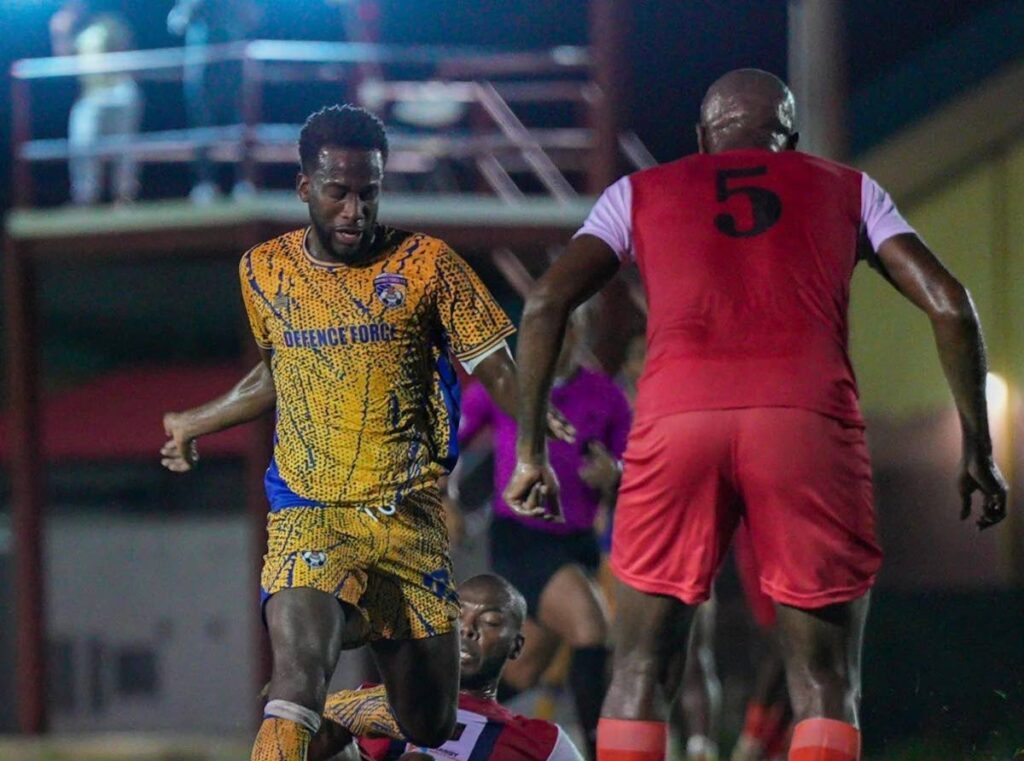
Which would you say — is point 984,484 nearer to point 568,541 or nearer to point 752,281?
point 752,281

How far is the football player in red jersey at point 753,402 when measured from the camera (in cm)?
473

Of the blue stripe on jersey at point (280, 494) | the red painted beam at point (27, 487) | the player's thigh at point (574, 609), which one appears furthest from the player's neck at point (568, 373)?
the red painted beam at point (27, 487)

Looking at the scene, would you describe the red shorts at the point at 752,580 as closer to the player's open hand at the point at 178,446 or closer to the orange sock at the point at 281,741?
the player's open hand at the point at 178,446

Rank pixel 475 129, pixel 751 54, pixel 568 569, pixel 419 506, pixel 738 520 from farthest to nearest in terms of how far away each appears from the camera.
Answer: pixel 751 54
pixel 475 129
pixel 568 569
pixel 419 506
pixel 738 520

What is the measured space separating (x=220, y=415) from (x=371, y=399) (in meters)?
0.69

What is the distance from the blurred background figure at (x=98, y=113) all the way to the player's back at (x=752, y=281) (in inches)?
354

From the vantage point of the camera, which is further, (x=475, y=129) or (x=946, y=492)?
(x=946, y=492)

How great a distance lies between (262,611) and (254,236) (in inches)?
291

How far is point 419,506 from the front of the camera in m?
5.39

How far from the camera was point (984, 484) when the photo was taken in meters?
4.89

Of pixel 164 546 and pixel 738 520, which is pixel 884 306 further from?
pixel 738 520

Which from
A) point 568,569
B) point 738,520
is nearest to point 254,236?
point 568,569

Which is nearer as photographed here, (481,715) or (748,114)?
(748,114)

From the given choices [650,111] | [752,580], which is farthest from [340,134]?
[650,111]
